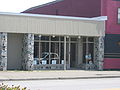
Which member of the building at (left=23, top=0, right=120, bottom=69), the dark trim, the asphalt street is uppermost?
the building at (left=23, top=0, right=120, bottom=69)

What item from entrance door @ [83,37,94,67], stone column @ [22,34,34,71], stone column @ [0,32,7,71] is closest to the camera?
stone column @ [0,32,7,71]

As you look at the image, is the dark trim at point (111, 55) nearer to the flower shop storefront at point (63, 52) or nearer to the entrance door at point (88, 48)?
the flower shop storefront at point (63, 52)

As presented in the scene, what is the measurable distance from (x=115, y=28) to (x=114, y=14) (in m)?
1.33

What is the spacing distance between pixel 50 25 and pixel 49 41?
8.01ft

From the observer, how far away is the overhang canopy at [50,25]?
25484mm

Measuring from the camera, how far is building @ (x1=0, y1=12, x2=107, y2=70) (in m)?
25.7

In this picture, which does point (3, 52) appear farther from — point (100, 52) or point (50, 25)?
point (100, 52)

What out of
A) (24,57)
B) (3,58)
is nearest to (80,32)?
(24,57)

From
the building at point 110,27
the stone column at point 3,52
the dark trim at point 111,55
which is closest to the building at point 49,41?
the stone column at point 3,52

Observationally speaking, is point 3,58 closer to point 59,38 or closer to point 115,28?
point 59,38

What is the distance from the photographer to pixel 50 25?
88.2ft

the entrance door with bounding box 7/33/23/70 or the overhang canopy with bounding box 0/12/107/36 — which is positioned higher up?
the overhang canopy with bounding box 0/12/107/36

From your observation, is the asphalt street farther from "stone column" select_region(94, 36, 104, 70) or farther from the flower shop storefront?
"stone column" select_region(94, 36, 104, 70)

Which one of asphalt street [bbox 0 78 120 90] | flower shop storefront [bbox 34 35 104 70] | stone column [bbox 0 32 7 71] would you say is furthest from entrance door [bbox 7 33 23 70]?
asphalt street [bbox 0 78 120 90]
